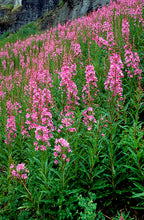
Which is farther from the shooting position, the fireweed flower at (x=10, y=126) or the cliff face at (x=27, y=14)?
the cliff face at (x=27, y=14)

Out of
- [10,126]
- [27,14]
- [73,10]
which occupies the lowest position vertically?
[10,126]

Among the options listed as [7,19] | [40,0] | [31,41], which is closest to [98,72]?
[31,41]

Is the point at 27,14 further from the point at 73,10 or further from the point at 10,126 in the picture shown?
the point at 10,126

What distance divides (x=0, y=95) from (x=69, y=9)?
10.9 m

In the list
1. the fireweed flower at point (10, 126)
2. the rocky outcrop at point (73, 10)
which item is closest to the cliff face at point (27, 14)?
the rocky outcrop at point (73, 10)

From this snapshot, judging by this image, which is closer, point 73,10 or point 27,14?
point 73,10

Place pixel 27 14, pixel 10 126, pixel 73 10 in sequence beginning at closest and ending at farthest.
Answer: pixel 10 126
pixel 73 10
pixel 27 14

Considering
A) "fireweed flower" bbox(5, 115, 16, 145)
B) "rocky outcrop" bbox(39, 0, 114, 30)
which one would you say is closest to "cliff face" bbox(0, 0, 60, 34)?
"rocky outcrop" bbox(39, 0, 114, 30)

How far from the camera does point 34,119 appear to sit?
2.37 meters

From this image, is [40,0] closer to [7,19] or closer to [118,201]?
[7,19]

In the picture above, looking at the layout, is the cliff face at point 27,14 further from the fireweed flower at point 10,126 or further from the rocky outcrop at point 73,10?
the fireweed flower at point 10,126

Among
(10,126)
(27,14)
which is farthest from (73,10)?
(10,126)

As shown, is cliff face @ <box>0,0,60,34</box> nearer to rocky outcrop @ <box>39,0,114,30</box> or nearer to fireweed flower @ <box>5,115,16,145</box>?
rocky outcrop @ <box>39,0,114,30</box>

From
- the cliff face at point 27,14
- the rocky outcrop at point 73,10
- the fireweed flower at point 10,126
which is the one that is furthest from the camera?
the cliff face at point 27,14
